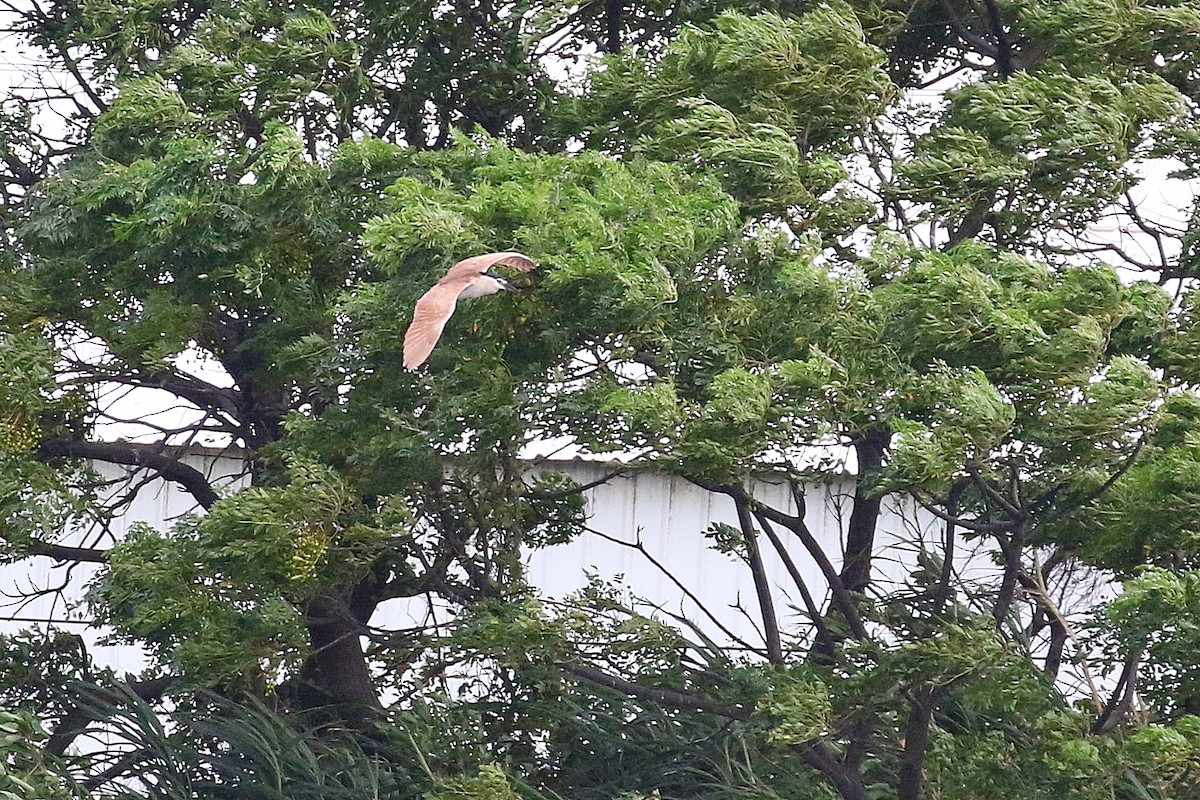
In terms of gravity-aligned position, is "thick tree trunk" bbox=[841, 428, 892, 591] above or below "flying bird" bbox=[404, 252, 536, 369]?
above

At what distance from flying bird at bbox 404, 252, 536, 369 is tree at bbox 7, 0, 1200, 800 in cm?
14

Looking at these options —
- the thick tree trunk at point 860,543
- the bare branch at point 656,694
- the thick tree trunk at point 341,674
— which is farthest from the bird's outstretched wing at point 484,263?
the thick tree trunk at point 341,674

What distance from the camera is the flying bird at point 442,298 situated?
11.2 ft

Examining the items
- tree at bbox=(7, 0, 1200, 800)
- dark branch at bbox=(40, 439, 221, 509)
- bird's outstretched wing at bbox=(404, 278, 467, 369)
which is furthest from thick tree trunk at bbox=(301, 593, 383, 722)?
bird's outstretched wing at bbox=(404, 278, 467, 369)

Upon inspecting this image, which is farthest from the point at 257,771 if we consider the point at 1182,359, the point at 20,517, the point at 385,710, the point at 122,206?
the point at 1182,359

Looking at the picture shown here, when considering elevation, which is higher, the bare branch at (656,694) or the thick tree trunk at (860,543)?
the thick tree trunk at (860,543)

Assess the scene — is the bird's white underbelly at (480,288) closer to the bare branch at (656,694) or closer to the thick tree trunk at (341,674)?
the bare branch at (656,694)

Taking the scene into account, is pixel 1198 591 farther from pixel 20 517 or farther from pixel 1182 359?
pixel 20 517

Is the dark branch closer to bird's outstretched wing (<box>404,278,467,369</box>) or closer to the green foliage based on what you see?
the green foliage

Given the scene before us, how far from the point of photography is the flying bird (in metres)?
3.42

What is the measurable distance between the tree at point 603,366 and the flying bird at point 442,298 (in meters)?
0.14

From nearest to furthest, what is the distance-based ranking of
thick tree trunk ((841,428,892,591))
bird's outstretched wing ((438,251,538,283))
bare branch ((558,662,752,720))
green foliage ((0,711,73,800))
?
bird's outstretched wing ((438,251,538,283))
green foliage ((0,711,73,800))
bare branch ((558,662,752,720))
thick tree trunk ((841,428,892,591))

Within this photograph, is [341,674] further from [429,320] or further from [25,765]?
[429,320]

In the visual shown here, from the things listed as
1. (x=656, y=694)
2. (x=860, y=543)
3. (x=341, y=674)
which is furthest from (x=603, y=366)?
(x=341, y=674)
